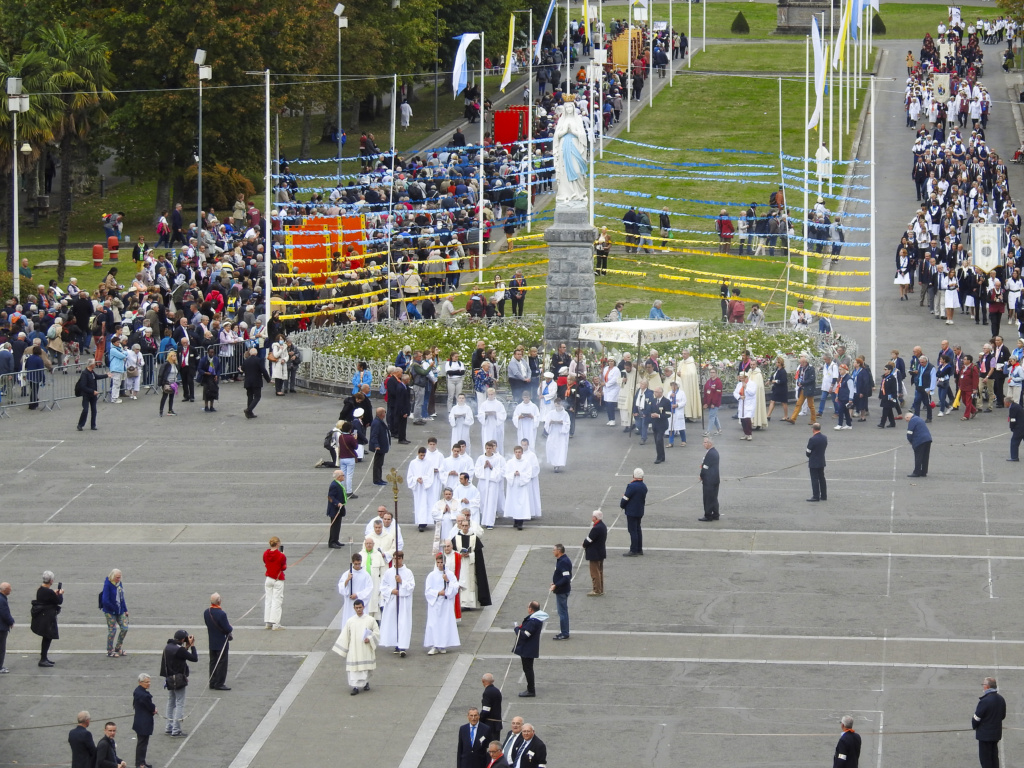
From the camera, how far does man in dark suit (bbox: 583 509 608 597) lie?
980 inches

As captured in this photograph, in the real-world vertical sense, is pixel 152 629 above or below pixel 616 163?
below

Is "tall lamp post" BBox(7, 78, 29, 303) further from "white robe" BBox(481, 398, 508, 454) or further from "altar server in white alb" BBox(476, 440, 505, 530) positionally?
"altar server in white alb" BBox(476, 440, 505, 530)

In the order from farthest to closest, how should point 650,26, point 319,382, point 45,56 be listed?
point 650,26 → point 45,56 → point 319,382

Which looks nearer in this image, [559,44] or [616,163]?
[616,163]

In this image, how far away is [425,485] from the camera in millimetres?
28547

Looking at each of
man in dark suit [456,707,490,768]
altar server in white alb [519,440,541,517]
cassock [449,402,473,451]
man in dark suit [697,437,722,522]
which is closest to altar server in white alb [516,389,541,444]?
cassock [449,402,473,451]

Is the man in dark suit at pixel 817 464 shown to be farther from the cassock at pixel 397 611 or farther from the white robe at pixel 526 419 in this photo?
the cassock at pixel 397 611

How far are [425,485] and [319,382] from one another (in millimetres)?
10132

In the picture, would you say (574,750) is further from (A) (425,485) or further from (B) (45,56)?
(B) (45,56)

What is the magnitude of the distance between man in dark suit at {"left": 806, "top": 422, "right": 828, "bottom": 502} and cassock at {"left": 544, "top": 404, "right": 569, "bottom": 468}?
4402 mm

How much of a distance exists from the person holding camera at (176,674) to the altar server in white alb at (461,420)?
11659 millimetres

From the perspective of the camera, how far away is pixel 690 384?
34.9 metres

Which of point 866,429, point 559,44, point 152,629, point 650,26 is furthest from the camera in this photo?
point 559,44

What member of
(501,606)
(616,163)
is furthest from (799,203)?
(501,606)
